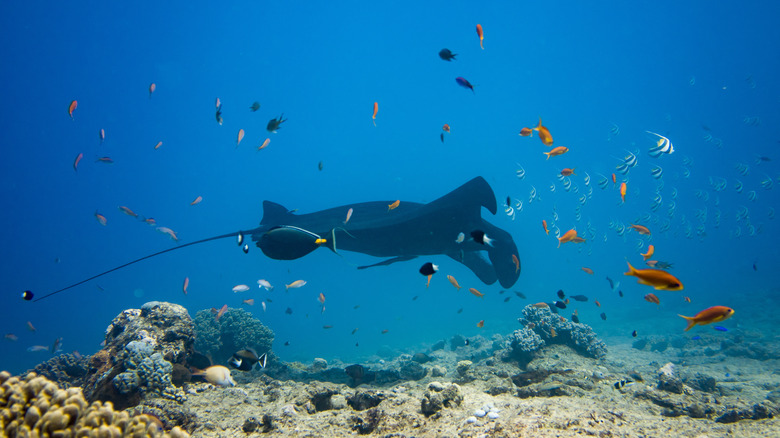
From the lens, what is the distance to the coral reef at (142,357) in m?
4.50

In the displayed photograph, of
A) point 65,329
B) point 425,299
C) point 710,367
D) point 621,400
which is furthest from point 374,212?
point 65,329

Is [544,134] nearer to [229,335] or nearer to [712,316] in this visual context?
[712,316]

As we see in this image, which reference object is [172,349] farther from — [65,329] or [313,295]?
[313,295]

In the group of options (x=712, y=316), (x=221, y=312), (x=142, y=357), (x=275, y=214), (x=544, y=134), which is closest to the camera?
(x=712, y=316)

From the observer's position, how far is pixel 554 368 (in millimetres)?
6242

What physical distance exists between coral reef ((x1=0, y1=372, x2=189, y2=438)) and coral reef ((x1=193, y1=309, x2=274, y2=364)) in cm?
781

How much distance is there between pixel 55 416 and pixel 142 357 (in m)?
3.34

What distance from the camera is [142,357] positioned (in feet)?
15.7

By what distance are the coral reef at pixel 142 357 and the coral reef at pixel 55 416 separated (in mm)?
2447

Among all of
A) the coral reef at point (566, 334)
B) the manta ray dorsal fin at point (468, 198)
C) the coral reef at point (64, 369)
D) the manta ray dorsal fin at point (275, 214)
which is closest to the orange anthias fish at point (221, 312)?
the coral reef at point (64, 369)

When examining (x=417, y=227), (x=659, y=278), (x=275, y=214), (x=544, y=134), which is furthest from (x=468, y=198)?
(x=275, y=214)

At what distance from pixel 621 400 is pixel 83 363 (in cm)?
1174

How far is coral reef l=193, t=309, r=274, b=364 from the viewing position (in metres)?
9.68

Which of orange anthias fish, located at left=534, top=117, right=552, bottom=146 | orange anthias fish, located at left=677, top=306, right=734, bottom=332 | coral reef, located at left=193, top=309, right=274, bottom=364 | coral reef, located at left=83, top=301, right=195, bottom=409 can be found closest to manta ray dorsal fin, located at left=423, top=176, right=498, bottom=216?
orange anthias fish, located at left=534, top=117, right=552, bottom=146
